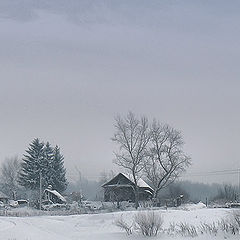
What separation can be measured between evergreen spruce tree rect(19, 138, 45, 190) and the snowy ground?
139 feet

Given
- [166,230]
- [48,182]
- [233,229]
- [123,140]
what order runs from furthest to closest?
1. [48,182]
2. [123,140]
3. [166,230]
4. [233,229]

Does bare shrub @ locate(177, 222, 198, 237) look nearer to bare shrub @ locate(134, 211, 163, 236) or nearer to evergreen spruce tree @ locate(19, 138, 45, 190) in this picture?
bare shrub @ locate(134, 211, 163, 236)

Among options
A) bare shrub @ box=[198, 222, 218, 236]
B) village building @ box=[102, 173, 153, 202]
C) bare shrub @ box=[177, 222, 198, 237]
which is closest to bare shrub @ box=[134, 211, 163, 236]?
bare shrub @ box=[177, 222, 198, 237]

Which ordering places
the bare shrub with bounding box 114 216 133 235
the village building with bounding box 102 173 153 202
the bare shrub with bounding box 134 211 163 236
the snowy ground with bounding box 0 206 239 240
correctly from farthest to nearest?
the village building with bounding box 102 173 153 202, the bare shrub with bounding box 114 216 133 235, the snowy ground with bounding box 0 206 239 240, the bare shrub with bounding box 134 211 163 236

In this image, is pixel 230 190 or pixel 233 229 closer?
pixel 233 229

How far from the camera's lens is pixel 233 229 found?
32.1 meters

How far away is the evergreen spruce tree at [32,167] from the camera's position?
91.8 metres

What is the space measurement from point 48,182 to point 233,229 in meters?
64.1

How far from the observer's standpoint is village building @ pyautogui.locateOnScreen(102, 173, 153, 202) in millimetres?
78938

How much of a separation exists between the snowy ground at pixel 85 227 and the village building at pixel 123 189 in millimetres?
28859

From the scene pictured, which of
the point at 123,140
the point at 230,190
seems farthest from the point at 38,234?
the point at 230,190

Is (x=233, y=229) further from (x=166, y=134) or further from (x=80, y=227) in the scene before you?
(x=166, y=134)

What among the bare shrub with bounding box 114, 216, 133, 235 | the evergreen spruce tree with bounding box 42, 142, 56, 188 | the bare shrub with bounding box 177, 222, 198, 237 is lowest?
the bare shrub with bounding box 177, 222, 198, 237

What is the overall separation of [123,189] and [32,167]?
20432mm
